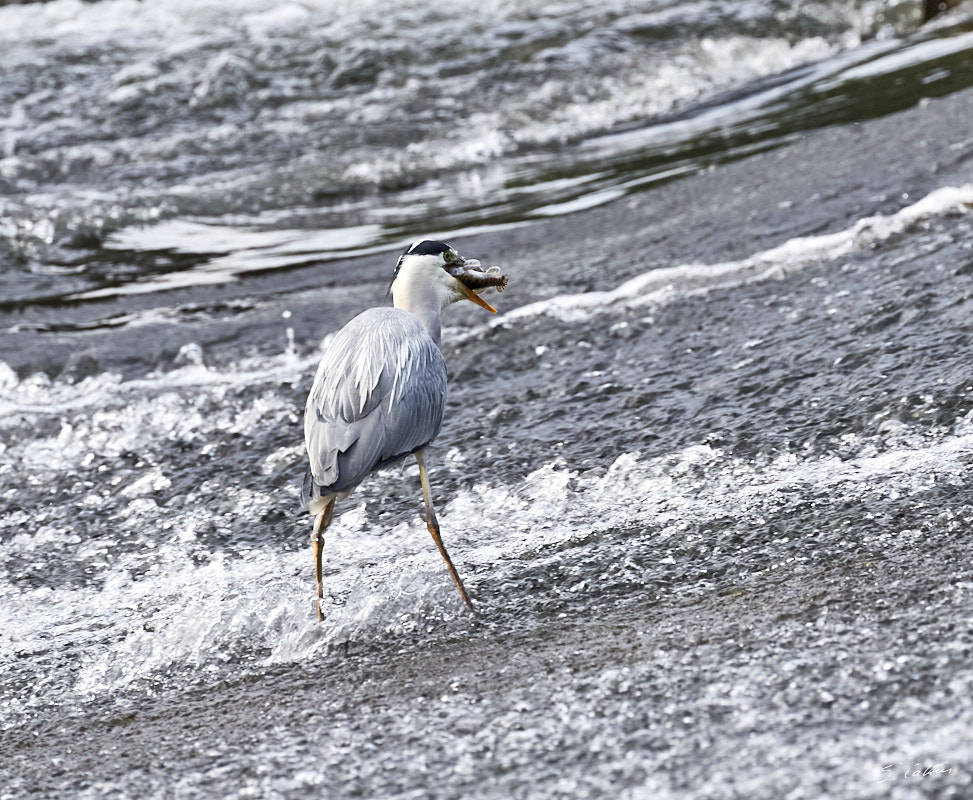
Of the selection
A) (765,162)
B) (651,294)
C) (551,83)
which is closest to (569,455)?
(651,294)

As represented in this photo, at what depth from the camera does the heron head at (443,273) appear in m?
3.79

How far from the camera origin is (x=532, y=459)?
4.30m

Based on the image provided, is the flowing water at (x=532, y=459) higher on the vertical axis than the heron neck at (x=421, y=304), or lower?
lower

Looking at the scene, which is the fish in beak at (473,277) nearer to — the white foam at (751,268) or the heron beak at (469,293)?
the heron beak at (469,293)

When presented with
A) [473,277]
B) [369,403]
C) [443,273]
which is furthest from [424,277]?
[369,403]

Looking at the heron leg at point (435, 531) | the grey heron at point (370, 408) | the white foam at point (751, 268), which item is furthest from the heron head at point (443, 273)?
the white foam at point (751, 268)

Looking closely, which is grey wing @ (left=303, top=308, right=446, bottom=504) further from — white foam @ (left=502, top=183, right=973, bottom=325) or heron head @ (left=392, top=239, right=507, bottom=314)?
white foam @ (left=502, top=183, right=973, bottom=325)

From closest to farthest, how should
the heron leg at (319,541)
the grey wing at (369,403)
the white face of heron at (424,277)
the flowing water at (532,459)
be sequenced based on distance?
the flowing water at (532,459) → the grey wing at (369,403) → the heron leg at (319,541) → the white face of heron at (424,277)

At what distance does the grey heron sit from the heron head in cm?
15

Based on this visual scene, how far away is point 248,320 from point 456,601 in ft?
10.6

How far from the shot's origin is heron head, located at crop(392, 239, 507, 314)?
12.5ft

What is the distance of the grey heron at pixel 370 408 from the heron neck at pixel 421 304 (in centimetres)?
9

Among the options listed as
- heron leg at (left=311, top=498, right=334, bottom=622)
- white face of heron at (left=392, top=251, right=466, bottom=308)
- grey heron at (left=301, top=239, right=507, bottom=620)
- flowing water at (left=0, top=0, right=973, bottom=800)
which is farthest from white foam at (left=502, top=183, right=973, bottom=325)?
heron leg at (left=311, top=498, right=334, bottom=622)

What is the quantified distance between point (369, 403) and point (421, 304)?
54 cm
